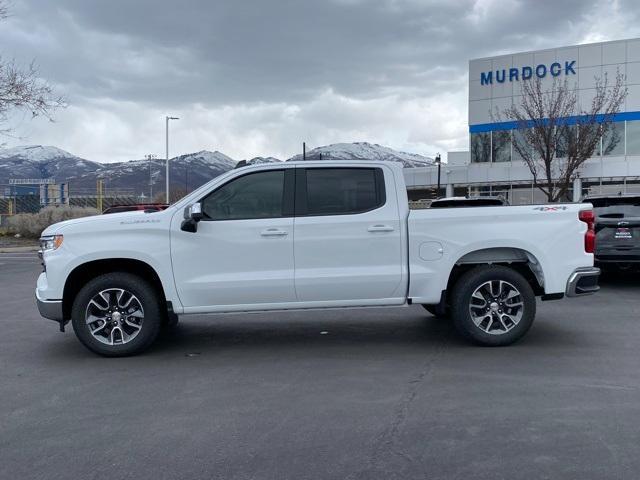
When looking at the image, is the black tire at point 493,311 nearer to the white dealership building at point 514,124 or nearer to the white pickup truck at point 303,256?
the white pickup truck at point 303,256

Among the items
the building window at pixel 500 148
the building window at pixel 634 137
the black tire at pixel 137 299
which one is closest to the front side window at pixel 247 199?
the black tire at pixel 137 299

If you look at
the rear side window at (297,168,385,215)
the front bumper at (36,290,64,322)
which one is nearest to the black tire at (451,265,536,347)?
the rear side window at (297,168,385,215)

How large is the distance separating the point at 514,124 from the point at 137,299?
102 feet

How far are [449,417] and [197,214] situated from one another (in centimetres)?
324

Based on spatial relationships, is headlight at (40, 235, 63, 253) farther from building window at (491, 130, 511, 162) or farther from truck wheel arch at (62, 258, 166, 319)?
building window at (491, 130, 511, 162)

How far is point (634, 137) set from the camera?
34.9m

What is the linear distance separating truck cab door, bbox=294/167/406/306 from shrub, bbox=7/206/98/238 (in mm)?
23815

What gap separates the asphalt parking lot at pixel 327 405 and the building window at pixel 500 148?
3222cm

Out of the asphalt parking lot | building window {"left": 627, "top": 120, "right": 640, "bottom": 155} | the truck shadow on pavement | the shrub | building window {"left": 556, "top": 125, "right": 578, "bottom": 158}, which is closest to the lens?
the asphalt parking lot

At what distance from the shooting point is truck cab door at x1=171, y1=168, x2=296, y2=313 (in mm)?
6652

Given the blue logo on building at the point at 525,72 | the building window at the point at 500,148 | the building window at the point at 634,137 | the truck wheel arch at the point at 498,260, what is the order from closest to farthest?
the truck wheel arch at the point at 498,260, the building window at the point at 634,137, the blue logo on building at the point at 525,72, the building window at the point at 500,148

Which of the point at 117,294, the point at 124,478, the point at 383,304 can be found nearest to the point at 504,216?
the point at 383,304

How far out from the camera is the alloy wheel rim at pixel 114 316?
21.9 feet

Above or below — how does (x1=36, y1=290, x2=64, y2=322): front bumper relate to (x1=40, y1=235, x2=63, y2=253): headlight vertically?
below
